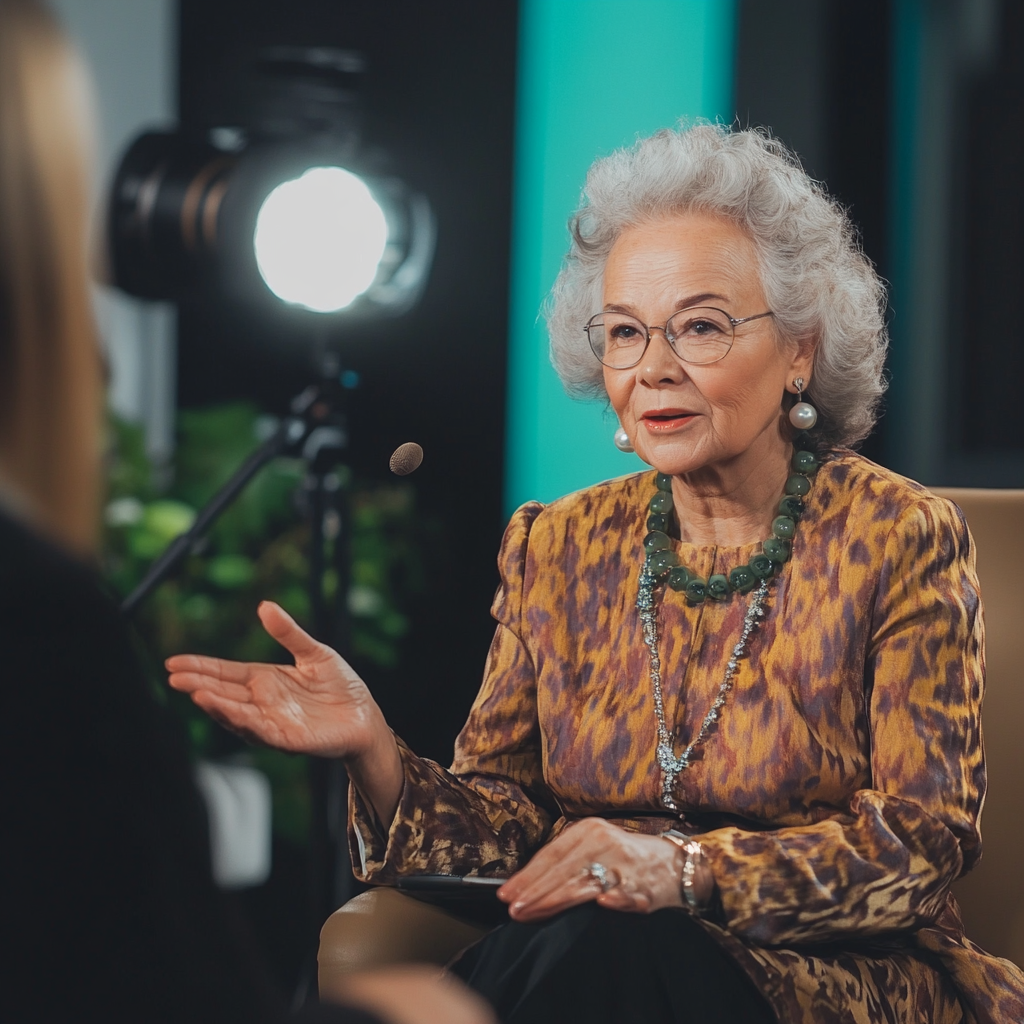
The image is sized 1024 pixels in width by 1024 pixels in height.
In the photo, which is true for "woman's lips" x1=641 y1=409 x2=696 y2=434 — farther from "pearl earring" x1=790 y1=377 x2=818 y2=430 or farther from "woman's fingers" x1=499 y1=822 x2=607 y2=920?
"woman's fingers" x1=499 y1=822 x2=607 y2=920

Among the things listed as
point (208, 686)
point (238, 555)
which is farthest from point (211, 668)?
point (238, 555)

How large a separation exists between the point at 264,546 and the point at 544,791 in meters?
1.13

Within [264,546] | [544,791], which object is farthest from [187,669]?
[264,546]

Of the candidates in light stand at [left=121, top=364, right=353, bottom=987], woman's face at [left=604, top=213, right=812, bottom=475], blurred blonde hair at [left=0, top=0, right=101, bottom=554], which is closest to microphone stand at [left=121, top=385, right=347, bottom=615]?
light stand at [left=121, top=364, right=353, bottom=987]

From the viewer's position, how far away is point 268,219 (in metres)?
2.03

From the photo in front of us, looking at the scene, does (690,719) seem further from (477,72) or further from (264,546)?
(477,72)

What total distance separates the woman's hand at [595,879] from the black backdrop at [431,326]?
1449mm

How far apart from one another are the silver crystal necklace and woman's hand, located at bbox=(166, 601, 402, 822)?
314 mm

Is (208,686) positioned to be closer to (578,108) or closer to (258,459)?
(258,459)

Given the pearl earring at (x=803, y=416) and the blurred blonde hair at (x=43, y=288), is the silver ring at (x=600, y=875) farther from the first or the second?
the blurred blonde hair at (x=43, y=288)

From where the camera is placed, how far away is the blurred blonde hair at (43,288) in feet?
1.70

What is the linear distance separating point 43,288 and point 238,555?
2157 millimetres

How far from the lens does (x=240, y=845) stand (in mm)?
2586

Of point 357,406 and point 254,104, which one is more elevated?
point 254,104
